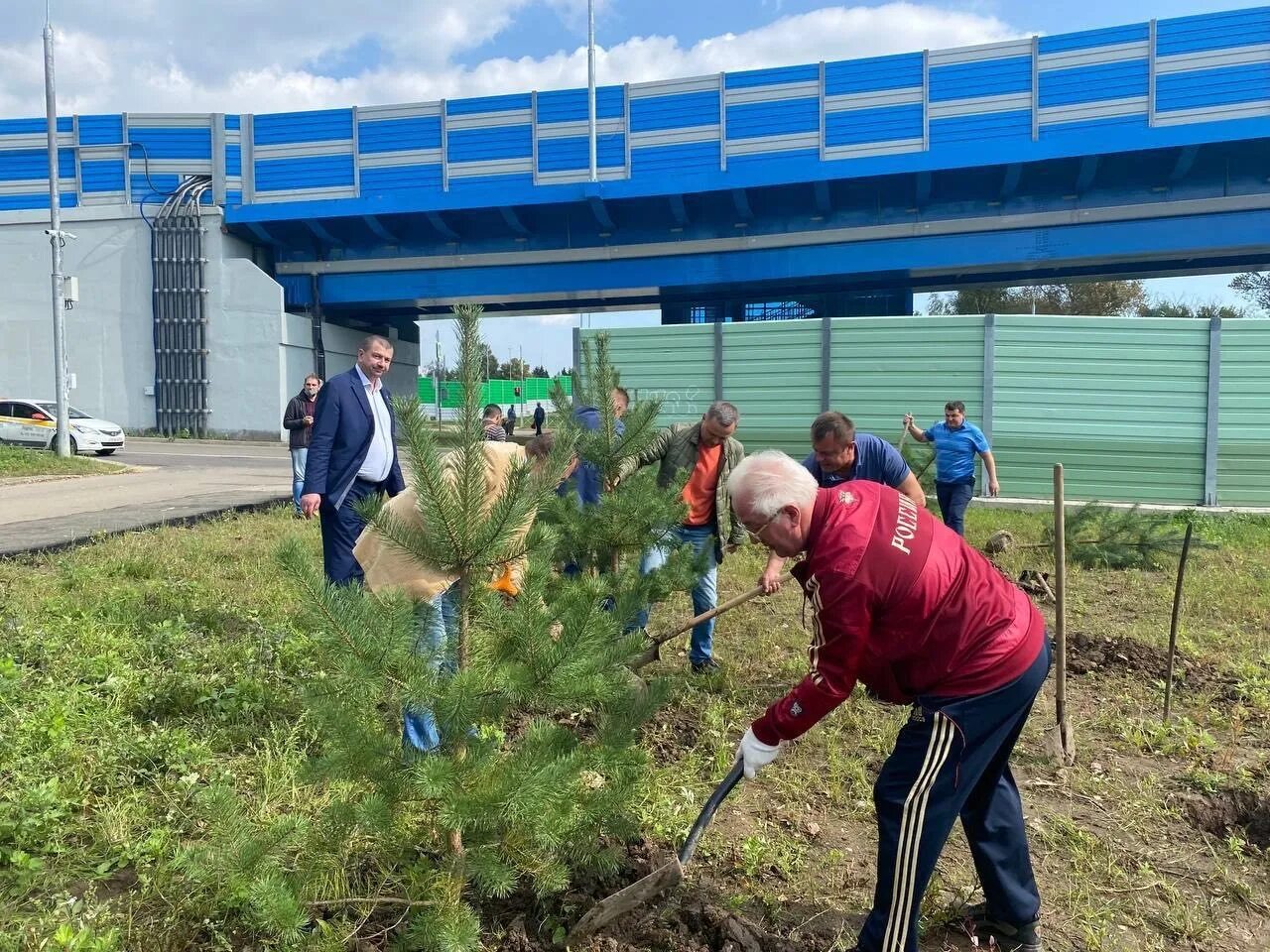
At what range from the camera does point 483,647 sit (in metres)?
2.07

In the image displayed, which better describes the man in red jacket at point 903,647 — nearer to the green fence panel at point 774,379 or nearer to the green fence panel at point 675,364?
the green fence panel at point 774,379

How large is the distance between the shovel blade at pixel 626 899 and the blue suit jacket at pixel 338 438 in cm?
247

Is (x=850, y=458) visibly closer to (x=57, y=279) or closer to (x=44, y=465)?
(x=44, y=465)

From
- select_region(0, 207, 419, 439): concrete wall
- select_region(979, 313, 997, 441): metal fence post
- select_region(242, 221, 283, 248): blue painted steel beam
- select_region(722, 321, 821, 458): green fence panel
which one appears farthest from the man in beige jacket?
select_region(242, 221, 283, 248): blue painted steel beam

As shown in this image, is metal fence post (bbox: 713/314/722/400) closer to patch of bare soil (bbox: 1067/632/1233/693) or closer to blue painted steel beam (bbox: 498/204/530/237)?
patch of bare soil (bbox: 1067/632/1233/693)

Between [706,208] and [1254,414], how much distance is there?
15.6 meters

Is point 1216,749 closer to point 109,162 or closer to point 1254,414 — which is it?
point 1254,414

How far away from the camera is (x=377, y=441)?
4.05 metres

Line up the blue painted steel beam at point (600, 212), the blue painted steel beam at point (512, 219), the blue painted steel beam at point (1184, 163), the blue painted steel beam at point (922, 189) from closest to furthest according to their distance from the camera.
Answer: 1. the blue painted steel beam at point (1184, 163)
2. the blue painted steel beam at point (922, 189)
3. the blue painted steel beam at point (600, 212)
4. the blue painted steel beam at point (512, 219)

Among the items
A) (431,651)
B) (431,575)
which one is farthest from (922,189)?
(431,651)

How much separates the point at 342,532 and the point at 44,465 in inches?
484

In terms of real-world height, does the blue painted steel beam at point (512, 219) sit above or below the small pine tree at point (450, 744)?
above

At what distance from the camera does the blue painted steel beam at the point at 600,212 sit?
21984 millimetres

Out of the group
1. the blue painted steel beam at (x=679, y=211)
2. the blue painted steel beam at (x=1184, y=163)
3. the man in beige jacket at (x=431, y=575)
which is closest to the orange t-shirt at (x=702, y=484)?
the man in beige jacket at (x=431, y=575)
